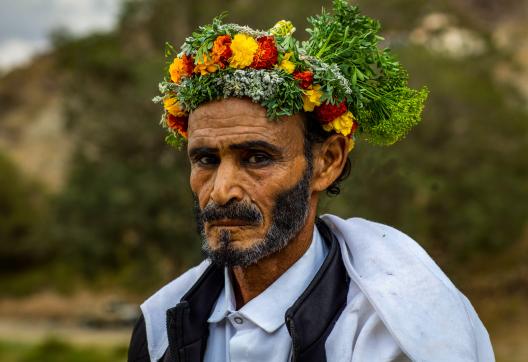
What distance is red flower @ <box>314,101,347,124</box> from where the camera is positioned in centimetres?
331

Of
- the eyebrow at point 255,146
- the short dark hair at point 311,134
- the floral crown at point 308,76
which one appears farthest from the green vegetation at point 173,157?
the eyebrow at point 255,146

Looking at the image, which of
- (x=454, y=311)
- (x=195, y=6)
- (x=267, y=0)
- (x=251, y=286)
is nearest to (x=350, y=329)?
(x=454, y=311)

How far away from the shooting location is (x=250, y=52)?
325cm

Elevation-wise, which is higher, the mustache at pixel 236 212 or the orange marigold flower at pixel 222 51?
the orange marigold flower at pixel 222 51

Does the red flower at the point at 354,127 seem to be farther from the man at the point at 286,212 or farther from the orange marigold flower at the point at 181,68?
the orange marigold flower at the point at 181,68

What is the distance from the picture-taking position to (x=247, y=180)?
3.22 m

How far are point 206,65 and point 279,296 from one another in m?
0.98

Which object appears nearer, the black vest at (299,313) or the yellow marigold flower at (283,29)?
the black vest at (299,313)

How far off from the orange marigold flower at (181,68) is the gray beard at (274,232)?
577mm

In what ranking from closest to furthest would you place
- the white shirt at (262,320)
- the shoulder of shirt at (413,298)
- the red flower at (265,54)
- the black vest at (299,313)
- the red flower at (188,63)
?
the shoulder of shirt at (413,298) < the black vest at (299,313) < the white shirt at (262,320) < the red flower at (265,54) < the red flower at (188,63)

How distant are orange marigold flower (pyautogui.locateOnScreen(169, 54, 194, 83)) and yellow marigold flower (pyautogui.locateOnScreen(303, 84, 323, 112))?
0.50 metres

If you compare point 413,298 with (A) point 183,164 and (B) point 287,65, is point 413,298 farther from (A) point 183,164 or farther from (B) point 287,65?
(A) point 183,164

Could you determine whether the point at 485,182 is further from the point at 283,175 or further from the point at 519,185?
the point at 283,175

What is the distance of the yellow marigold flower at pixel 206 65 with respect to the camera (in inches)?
130
